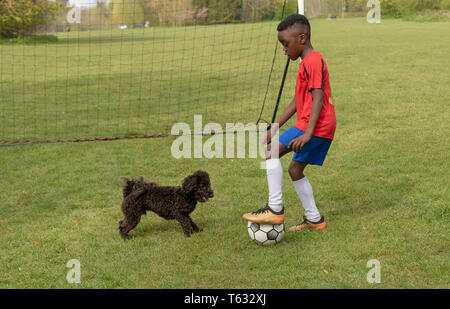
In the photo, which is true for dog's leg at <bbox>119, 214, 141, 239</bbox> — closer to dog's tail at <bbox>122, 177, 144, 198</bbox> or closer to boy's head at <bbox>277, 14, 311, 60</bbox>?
dog's tail at <bbox>122, 177, 144, 198</bbox>

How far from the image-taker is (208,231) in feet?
17.2

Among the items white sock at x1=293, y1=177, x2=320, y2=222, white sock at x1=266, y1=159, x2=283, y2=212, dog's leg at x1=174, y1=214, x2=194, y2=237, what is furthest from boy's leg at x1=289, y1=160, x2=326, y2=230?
dog's leg at x1=174, y1=214, x2=194, y2=237

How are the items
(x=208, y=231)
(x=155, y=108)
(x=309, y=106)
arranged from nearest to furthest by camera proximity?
1. (x=309, y=106)
2. (x=208, y=231)
3. (x=155, y=108)

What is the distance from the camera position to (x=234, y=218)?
18.3ft

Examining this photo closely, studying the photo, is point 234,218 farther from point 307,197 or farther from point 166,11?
point 166,11

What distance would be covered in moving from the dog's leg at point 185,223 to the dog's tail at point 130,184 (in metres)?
0.52

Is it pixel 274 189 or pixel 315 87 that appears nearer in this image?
pixel 315 87

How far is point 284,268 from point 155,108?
8.54 m

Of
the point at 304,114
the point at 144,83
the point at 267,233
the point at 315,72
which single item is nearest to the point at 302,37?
the point at 315,72

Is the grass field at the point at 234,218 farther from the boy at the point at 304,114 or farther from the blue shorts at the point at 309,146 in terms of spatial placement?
the blue shorts at the point at 309,146

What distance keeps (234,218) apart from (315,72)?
1.97 m

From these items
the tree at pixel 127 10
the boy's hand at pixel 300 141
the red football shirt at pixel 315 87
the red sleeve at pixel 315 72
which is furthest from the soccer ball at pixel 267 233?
the tree at pixel 127 10
